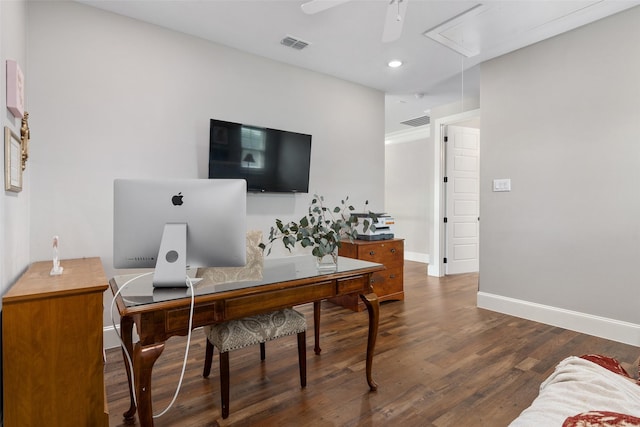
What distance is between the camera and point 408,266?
19.7 ft

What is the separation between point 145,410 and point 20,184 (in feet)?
5.12

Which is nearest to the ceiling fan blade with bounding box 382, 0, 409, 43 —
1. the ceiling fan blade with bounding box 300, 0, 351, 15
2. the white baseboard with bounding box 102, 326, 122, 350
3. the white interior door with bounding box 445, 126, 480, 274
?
the ceiling fan blade with bounding box 300, 0, 351, 15

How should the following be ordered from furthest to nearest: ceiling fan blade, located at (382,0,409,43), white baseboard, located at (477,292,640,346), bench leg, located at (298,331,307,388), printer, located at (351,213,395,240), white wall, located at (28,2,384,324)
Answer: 1. printer, located at (351,213,395,240)
2. white baseboard, located at (477,292,640,346)
3. white wall, located at (28,2,384,324)
4. bench leg, located at (298,331,307,388)
5. ceiling fan blade, located at (382,0,409,43)

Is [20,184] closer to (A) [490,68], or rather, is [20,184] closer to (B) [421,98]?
(A) [490,68]

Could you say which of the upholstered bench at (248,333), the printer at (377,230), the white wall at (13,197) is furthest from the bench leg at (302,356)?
the printer at (377,230)

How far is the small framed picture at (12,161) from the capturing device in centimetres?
161

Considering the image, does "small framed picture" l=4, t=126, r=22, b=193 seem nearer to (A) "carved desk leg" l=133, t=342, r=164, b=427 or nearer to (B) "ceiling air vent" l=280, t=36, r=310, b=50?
(A) "carved desk leg" l=133, t=342, r=164, b=427

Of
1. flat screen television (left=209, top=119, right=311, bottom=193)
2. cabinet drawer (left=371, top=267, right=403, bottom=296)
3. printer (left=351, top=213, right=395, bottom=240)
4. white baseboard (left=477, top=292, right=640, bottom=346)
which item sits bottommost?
white baseboard (left=477, top=292, right=640, bottom=346)

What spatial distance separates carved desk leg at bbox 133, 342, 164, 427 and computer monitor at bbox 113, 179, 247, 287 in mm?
263

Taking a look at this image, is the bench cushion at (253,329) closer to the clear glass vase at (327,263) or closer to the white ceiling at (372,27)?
the clear glass vase at (327,263)

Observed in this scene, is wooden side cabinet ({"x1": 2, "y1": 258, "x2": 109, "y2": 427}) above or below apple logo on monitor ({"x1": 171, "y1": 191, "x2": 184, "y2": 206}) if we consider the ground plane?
below

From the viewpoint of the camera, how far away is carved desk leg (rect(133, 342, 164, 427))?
1266mm

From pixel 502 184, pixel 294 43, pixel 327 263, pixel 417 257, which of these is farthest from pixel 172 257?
pixel 417 257

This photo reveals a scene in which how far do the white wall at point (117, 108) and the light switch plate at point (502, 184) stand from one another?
2.16 m
